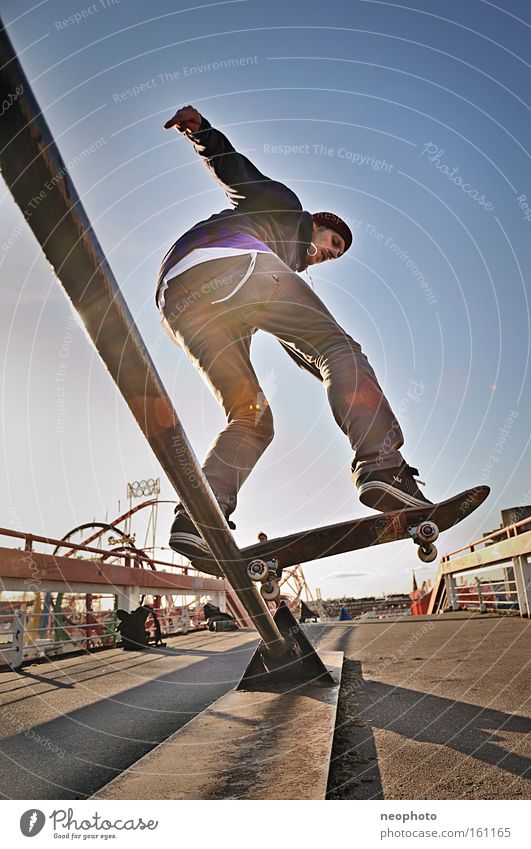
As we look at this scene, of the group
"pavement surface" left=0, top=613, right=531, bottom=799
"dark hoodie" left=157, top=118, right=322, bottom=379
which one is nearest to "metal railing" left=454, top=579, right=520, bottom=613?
"pavement surface" left=0, top=613, right=531, bottom=799

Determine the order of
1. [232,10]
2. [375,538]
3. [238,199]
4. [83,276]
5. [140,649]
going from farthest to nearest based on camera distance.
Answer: [140,649]
[232,10]
[238,199]
[375,538]
[83,276]

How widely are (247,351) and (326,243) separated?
1188mm

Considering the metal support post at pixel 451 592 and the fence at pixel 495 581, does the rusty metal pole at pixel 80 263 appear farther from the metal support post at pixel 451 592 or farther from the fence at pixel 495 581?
the metal support post at pixel 451 592

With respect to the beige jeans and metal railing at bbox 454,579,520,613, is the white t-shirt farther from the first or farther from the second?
metal railing at bbox 454,579,520,613

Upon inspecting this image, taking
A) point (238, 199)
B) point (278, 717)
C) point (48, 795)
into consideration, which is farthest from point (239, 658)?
point (238, 199)

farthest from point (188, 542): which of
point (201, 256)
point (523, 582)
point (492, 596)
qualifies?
point (492, 596)

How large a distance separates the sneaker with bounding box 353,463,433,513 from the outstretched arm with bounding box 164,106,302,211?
1.65m

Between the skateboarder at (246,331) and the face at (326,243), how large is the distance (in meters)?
0.54

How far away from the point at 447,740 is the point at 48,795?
141 centimetres

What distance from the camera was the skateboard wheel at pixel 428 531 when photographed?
6.82 ft

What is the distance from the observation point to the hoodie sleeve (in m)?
2.53

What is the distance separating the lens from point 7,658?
234 inches

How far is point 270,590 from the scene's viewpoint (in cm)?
230

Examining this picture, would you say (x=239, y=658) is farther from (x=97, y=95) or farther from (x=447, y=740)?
(x=97, y=95)
